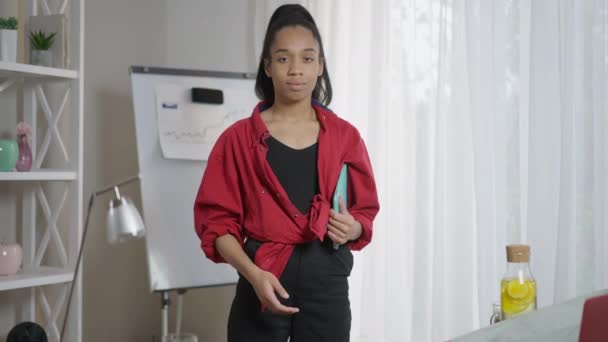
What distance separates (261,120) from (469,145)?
2.86ft

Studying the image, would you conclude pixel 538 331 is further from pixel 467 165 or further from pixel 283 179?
pixel 467 165

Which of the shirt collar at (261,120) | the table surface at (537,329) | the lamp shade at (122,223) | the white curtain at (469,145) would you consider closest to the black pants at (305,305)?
the shirt collar at (261,120)

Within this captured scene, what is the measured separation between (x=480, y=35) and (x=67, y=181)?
1378 millimetres

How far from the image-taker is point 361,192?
1.75 meters

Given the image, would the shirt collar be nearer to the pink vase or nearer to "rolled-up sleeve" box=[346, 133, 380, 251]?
"rolled-up sleeve" box=[346, 133, 380, 251]

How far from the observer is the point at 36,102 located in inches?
103

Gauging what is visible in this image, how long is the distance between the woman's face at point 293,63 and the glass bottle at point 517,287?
68cm

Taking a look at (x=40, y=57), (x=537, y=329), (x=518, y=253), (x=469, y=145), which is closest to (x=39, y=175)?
(x=40, y=57)

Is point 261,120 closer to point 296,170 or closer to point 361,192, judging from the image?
point 296,170

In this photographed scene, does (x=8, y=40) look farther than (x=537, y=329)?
Yes

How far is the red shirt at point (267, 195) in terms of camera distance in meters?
1.66

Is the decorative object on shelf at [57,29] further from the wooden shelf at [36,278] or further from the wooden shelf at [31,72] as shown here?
the wooden shelf at [36,278]

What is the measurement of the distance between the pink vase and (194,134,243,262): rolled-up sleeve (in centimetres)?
92

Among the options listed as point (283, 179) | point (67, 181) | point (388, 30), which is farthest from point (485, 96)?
point (67, 181)
